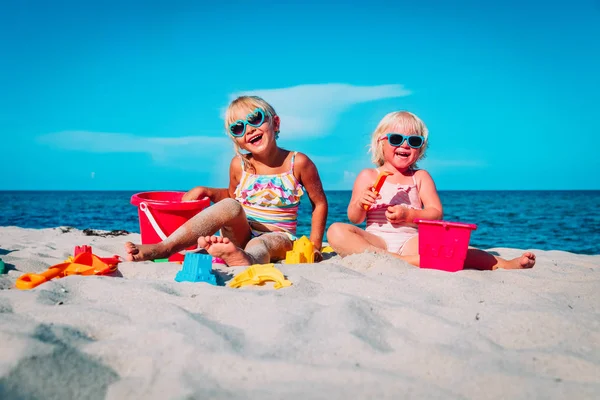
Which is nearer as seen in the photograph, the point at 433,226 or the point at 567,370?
the point at 567,370

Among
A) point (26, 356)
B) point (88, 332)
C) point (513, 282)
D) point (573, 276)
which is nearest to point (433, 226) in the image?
point (513, 282)

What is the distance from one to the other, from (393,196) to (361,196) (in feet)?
1.35

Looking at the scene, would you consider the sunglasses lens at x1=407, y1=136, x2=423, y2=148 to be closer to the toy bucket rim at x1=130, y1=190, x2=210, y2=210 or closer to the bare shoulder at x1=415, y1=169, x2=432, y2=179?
the bare shoulder at x1=415, y1=169, x2=432, y2=179

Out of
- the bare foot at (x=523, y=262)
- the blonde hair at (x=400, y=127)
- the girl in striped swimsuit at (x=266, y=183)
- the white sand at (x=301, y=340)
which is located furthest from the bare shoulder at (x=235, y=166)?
the bare foot at (x=523, y=262)

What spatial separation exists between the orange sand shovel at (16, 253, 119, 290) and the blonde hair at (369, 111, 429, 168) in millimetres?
2176

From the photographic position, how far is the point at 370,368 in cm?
144

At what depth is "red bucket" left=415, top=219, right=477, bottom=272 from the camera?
291cm

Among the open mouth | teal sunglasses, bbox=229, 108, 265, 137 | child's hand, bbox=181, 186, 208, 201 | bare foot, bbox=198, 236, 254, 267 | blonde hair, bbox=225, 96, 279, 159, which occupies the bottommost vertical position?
bare foot, bbox=198, 236, 254, 267

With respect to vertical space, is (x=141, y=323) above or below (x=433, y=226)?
below

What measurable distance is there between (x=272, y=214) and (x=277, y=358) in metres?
2.45

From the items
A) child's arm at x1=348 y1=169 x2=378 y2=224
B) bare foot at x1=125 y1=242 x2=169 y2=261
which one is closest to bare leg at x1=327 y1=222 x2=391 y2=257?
child's arm at x1=348 y1=169 x2=378 y2=224

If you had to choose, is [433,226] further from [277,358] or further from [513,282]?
[277,358]

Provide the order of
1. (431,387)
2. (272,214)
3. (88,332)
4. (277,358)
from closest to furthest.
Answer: (431,387), (277,358), (88,332), (272,214)

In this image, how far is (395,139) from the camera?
3688mm
